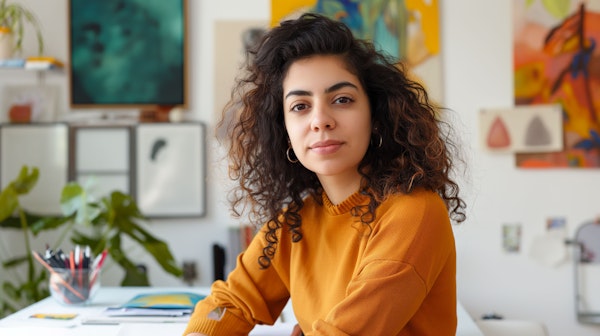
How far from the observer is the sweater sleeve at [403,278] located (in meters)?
1.18

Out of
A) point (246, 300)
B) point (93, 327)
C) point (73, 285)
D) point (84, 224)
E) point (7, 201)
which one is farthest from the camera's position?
point (7, 201)

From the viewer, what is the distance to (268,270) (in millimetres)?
1563

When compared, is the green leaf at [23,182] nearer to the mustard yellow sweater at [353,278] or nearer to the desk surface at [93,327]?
the desk surface at [93,327]

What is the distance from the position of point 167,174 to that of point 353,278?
7.00 ft

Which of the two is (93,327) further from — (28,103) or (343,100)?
(28,103)

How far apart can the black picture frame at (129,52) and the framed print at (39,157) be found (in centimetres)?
18

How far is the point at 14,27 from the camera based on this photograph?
318 centimetres

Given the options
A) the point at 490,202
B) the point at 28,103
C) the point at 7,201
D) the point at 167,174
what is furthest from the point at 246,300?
the point at 28,103

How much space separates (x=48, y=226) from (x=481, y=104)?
1964 millimetres

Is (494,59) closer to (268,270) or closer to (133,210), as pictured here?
(133,210)

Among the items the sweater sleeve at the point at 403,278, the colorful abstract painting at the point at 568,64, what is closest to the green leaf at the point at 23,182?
the sweater sleeve at the point at 403,278

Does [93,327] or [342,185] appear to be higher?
[342,185]

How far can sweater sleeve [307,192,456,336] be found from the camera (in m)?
1.18

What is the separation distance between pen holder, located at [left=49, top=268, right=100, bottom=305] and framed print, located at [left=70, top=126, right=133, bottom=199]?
1.38 metres
